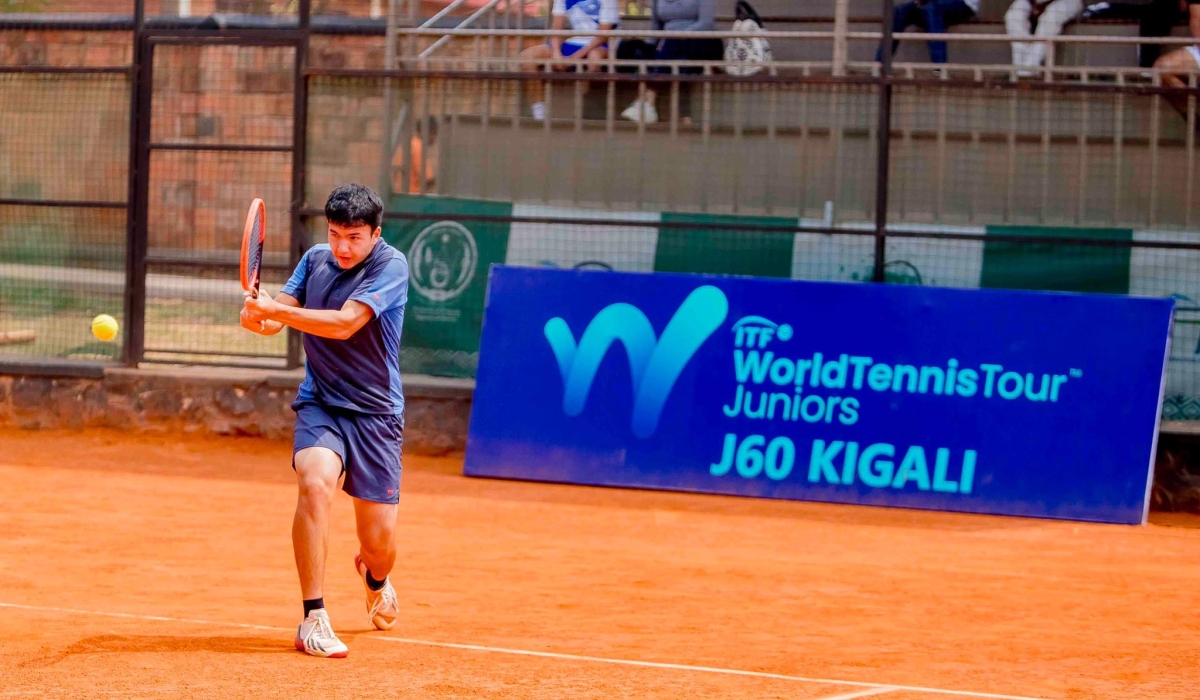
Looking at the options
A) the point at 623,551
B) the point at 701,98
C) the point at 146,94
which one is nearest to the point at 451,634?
the point at 623,551

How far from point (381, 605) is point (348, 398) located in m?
0.91

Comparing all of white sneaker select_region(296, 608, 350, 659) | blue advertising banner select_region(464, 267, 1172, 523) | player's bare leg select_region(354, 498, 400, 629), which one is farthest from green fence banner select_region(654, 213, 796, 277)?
white sneaker select_region(296, 608, 350, 659)

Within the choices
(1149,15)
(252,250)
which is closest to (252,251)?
(252,250)

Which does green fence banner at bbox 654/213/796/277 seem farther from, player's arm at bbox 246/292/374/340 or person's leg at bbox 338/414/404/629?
player's arm at bbox 246/292/374/340

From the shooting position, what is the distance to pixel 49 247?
12.8m

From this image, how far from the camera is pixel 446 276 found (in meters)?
11.8

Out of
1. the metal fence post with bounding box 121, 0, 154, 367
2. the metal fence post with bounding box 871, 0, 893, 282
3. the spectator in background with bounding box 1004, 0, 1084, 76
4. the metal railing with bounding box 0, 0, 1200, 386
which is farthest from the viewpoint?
the metal fence post with bounding box 121, 0, 154, 367

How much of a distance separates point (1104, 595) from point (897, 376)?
117 inches

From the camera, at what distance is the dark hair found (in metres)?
5.60

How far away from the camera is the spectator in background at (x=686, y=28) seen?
12008mm

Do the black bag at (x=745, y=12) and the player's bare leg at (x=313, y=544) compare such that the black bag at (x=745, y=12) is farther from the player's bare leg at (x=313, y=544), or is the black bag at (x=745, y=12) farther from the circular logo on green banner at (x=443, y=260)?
the player's bare leg at (x=313, y=544)

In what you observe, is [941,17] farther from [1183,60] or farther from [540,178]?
[540,178]

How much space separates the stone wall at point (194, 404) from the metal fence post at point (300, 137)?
1.16 m

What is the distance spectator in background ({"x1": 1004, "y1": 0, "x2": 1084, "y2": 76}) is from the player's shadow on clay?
8.19 m
